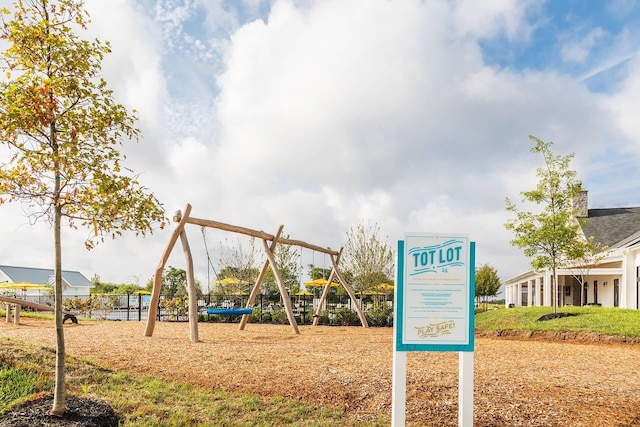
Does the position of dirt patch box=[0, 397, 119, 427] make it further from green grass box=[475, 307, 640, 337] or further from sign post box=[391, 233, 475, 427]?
green grass box=[475, 307, 640, 337]

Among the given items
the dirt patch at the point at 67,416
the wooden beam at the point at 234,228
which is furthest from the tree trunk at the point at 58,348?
the wooden beam at the point at 234,228

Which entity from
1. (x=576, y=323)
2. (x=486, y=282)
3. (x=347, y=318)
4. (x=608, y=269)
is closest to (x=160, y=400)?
(x=347, y=318)

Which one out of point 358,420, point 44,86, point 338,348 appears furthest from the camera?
point 338,348

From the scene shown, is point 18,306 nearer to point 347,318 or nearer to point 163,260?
point 163,260

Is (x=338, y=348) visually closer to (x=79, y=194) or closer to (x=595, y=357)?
(x=595, y=357)

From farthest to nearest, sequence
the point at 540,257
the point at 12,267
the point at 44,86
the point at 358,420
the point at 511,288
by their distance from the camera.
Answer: the point at 12,267
the point at 511,288
the point at 540,257
the point at 358,420
the point at 44,86

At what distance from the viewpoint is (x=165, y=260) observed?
1384cm

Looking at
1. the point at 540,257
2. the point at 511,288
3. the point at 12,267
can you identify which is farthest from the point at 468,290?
the point at 12,267

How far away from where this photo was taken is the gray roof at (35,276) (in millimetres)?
51219

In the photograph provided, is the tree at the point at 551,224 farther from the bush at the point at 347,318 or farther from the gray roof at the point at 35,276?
the gray roof at the point at 35,276

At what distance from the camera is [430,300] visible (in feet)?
20.6

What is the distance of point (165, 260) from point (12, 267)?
155ft

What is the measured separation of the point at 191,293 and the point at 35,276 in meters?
48.4

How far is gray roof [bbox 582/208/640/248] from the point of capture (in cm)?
3094
